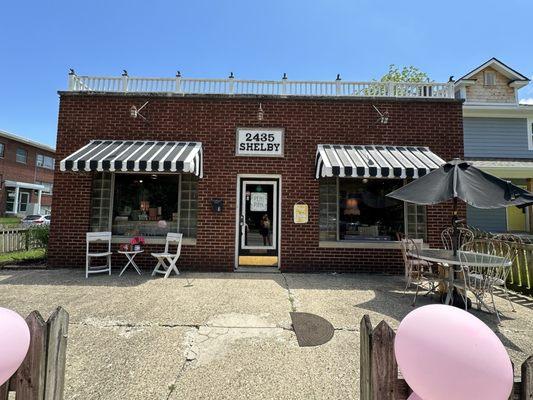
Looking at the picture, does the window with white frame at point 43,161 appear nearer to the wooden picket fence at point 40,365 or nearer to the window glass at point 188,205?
the window glass at point 188,205

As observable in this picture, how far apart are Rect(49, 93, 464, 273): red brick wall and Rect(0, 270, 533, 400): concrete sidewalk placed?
0.91 m

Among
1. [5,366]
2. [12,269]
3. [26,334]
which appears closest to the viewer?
[5,366]

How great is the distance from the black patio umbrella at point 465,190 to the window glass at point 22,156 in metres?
→ 35.6

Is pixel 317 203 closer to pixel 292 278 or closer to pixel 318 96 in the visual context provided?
pixel 292 278

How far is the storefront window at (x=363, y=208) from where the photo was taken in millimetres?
8484

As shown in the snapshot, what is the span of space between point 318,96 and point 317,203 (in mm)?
2975

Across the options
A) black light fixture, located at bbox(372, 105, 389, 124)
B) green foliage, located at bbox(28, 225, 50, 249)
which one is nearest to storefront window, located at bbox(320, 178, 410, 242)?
black light fixture, located at bbox(372, 105, 389, 124)

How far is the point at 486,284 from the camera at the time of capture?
5.17 metres

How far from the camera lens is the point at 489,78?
15977 millimetres

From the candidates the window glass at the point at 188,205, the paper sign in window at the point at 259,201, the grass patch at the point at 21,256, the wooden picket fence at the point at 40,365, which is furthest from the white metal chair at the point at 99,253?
the wooden picket fence at the point at 40,365

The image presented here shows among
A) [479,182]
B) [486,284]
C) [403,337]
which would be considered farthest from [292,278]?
[403,337]

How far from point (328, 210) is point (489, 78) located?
14.0 meters

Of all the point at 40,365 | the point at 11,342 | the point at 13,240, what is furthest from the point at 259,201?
the point at 13,240

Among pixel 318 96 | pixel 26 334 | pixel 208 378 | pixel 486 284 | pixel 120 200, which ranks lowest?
pixel 208 378
